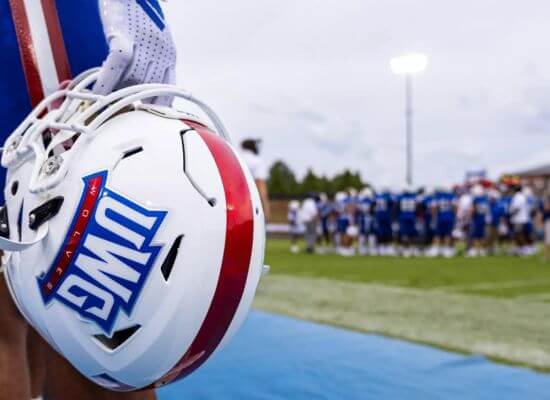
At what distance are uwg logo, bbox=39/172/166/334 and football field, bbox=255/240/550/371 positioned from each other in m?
2.51

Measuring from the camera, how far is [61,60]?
4.30 feet

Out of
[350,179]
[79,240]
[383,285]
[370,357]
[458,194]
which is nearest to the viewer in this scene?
[79,240]

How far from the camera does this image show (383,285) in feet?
21.5

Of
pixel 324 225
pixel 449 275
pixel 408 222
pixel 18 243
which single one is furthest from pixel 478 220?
pixel 18 243

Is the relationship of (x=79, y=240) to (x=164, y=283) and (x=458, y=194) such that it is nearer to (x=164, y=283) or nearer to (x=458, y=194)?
(x=164, y=283)

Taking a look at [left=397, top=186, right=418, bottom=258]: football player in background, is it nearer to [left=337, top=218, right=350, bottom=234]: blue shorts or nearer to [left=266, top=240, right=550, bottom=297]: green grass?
[left=337, top=218, right=350, bottom=234]: blue shorts

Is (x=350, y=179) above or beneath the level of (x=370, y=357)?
beneath

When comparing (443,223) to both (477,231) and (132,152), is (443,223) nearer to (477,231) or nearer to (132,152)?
(477,231)

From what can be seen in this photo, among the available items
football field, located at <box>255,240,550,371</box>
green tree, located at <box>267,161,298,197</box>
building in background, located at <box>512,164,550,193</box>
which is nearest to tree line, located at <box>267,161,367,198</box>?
green tree, located at <box>267,161,298,197</box>

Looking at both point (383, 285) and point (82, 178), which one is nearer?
point (82, 178)

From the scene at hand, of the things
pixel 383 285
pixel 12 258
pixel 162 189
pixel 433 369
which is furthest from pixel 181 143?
pixel 383 285

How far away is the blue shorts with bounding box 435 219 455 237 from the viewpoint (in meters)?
12.3

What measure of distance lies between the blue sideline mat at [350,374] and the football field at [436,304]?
1.04 feet

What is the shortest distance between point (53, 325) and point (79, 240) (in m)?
0.17
